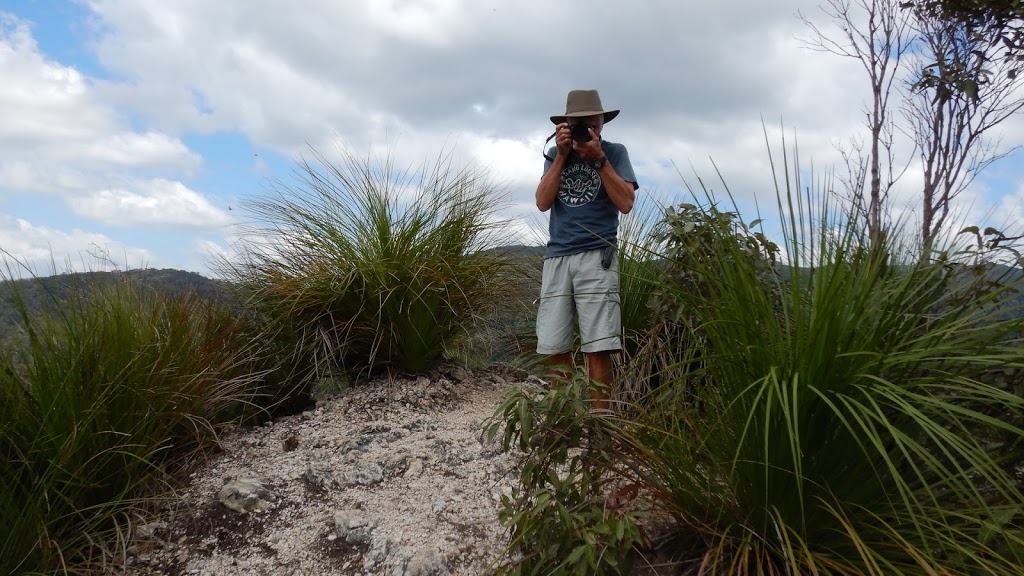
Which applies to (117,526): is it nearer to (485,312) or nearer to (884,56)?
(485,312)

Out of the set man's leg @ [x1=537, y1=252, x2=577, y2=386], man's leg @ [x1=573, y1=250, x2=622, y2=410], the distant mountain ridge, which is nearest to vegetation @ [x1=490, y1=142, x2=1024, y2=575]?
man's leg @ [x1=573, y1=250, x2=622, y2=410]

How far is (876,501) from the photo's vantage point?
199cm

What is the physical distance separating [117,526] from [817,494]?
241 cm

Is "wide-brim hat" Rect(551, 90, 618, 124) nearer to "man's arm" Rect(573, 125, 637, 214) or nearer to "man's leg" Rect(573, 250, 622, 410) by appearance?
"man's arm" Rect(573, 125, 637, 214)

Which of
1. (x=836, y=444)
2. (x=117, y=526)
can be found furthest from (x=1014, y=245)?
(x=117, y=526)

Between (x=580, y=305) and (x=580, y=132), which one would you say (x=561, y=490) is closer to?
(x=580, y=305)

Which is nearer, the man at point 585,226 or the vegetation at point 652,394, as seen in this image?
the vegetation at point 652,394

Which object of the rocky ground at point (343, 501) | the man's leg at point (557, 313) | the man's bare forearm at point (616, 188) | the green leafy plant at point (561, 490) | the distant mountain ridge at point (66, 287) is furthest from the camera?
the man's leg at point (557, 313)

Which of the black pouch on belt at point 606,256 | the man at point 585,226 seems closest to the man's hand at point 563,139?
the man at point 585,226

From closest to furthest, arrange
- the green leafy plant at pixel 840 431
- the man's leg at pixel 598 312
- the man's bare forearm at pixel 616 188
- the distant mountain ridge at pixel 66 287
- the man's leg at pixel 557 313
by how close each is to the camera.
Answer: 1. the green leafy plant at pixel 840 431
2. the distant mountain ridge at pixel 66 287
3. the man's bare forearm at pixel 616 188
4. the man's leg at pixel 598 312
5. the man's leg at pixel 557 313

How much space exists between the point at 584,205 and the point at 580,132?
0.33 metres

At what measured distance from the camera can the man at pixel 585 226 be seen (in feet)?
11.0

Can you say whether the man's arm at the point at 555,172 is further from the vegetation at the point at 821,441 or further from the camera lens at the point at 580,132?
the vegetation at the point at 821,441

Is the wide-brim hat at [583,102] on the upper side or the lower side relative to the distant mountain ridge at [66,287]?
upper
